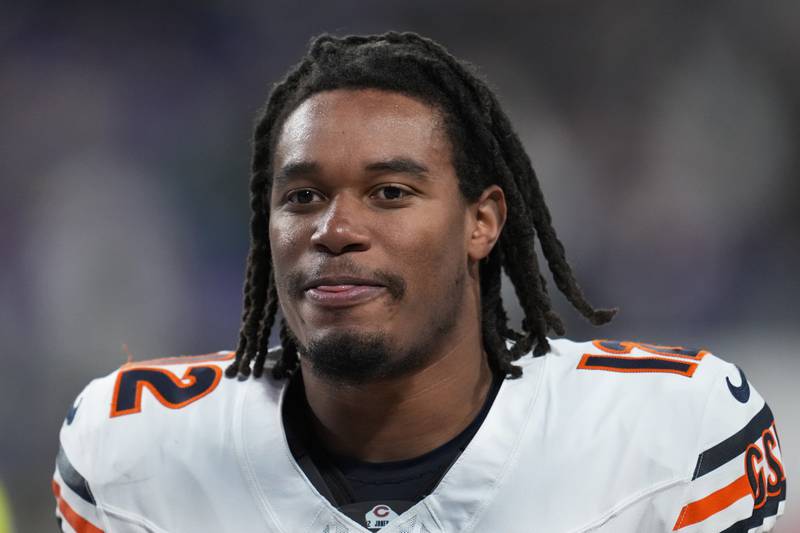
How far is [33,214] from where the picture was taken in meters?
4.52

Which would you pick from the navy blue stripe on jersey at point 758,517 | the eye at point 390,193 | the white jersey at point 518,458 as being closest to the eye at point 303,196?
the eye at point 390,193

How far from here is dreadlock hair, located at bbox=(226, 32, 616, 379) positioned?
2172 millimetres

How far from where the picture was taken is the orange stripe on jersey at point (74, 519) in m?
2.19

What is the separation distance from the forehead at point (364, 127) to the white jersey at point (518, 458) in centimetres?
53

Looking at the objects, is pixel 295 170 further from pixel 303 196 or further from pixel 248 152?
pixel 248 152

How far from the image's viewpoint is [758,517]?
6.63 ft

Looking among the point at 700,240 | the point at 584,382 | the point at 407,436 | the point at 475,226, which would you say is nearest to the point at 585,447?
the point at 584,382

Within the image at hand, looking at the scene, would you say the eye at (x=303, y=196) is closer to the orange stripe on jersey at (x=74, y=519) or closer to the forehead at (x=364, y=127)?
the forehead at (x=364, y=127)

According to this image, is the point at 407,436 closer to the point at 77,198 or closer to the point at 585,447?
the point at 585,447

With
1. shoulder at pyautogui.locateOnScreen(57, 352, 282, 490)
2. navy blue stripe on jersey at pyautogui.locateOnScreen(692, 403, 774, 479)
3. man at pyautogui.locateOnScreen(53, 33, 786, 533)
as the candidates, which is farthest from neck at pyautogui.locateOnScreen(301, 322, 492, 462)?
navy blue stripe on jersey at pyautogui.locateOnScreen(692, 403, 774, 479)

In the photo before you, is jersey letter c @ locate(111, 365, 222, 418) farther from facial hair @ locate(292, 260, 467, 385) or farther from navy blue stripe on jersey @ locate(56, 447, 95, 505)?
facial hair @ locate(292, 260, 467, 385)

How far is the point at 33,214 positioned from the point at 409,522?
3.04 meters

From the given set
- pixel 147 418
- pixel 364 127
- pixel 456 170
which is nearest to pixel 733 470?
pixel 456 170

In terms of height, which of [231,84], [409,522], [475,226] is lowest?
[409,522]
